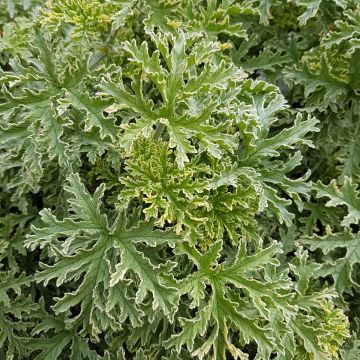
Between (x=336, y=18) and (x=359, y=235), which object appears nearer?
(x=359, y=235)

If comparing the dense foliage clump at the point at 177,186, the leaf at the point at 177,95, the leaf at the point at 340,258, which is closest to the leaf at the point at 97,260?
the dense foliage clump at the point at 177,186

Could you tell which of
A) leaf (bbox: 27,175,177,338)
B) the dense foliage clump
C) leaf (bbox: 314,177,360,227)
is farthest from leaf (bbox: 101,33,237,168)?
leaf (bbox: 314,177,360,227)

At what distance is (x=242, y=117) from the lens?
250 centimetres

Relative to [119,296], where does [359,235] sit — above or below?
below

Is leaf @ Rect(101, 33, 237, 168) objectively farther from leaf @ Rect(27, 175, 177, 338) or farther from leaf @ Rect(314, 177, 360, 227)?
leaf @ Rect(314, 177, 360, 227)

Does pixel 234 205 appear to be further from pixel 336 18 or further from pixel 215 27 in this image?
pixel 336 18

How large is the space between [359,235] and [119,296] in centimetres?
119

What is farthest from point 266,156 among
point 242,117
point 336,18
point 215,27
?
point 336,18

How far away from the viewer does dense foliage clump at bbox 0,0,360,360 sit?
7.65 feet

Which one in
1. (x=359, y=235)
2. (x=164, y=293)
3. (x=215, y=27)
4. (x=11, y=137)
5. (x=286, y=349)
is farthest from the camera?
(x=215, y=27)

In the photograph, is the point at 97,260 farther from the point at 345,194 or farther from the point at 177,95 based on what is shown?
the point at 345,194

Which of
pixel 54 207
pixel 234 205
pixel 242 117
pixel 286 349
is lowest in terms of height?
pixel 286 349

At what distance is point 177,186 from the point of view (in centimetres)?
233

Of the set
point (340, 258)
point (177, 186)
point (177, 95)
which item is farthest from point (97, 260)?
point (340, 258)
